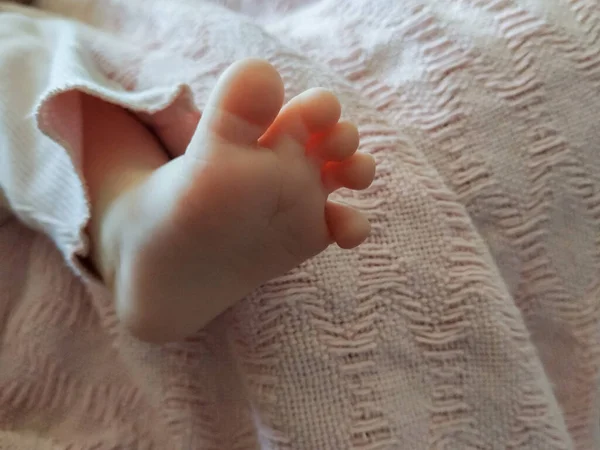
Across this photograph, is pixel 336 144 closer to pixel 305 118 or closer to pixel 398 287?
pixel 305 118

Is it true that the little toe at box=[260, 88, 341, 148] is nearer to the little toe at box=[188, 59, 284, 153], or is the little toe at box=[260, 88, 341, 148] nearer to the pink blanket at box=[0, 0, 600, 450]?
the little toe at box=[188, 59, 284, 153]

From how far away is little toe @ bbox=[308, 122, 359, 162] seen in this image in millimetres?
392

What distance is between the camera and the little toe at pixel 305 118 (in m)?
0.39

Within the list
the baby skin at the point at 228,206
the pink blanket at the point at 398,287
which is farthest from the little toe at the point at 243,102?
the pink blanket at the point at 398,287

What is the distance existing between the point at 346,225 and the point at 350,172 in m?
0.04

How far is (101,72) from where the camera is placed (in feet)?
1.75

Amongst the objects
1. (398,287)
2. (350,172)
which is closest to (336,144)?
(350,172)

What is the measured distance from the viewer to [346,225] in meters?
0.41

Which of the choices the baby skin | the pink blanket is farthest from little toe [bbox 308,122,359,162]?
the pink blanket

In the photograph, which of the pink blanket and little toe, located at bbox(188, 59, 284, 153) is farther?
the pink blanket

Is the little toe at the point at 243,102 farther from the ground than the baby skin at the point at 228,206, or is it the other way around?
the little toe at the point at 243,102

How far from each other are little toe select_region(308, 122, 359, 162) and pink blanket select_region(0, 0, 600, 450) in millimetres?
107

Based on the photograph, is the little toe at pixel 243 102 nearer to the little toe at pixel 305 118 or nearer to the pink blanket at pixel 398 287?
the little toe at pixel 305 118

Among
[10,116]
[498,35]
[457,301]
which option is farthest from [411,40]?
[10,116]
